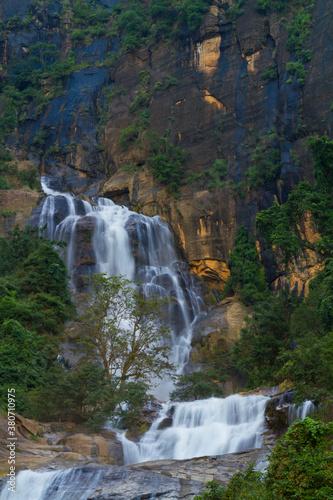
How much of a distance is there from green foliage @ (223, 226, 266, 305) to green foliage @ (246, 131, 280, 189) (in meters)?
3.86

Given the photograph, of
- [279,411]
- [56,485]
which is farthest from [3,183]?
[56,485]

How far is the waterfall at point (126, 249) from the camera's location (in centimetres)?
3634

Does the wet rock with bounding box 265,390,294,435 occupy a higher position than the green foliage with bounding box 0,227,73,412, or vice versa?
the green foliage with bounding box 0,227,73,412

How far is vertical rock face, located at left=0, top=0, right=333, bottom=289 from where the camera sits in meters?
39.9

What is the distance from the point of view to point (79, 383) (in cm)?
1948

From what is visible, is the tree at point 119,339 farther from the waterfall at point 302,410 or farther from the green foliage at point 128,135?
the green foliage at point 128,135

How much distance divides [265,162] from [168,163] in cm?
833

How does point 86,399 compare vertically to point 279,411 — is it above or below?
above

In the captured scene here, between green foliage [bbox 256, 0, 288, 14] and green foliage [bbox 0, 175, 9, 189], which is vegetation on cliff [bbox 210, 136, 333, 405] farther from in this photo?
green foliage [bbox 0, 175, 9, 189]

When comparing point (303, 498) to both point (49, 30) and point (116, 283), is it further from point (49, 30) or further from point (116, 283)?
point (49, 30)

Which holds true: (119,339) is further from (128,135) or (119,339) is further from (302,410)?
(128,135)

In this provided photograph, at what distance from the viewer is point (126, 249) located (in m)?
38.8

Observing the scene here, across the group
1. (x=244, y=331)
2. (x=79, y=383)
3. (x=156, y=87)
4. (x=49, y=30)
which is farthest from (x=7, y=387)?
(x=49, y=30)

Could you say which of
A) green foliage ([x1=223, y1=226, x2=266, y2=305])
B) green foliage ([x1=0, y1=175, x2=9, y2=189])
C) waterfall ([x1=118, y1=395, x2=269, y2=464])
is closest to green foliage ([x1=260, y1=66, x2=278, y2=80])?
green foliage ([x1=223, y1=226, x2=266, y2=305])
